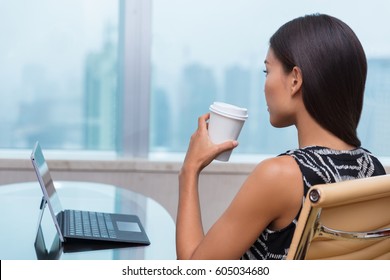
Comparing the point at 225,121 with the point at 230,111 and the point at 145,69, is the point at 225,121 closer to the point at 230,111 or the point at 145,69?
the point at 230,111

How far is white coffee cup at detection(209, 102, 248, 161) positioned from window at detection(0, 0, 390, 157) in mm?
1804

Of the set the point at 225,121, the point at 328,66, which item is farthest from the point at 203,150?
the point at 328,66

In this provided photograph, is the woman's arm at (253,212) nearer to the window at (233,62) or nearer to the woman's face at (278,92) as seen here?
the woman's face at (278,92)

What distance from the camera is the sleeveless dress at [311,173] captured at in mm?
1098

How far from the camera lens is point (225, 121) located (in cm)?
126

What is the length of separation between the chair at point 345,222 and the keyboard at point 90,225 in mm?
502

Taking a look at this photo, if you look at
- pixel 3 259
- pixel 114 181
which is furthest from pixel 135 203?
pixel 114 181

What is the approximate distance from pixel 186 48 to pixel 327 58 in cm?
197

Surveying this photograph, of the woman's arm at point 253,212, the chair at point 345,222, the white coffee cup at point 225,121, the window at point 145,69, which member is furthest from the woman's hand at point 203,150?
the window at point 145,69

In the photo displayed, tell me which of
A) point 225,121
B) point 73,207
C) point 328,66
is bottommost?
point 73,207

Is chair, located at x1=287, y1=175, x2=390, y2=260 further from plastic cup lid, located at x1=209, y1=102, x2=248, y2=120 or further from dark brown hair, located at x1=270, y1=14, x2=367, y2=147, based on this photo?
plastic cup lid, located at x1=209, y1=102, x2=248, y2=120

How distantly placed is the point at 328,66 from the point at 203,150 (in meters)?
0.31

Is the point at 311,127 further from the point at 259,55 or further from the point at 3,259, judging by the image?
the point at 259,55

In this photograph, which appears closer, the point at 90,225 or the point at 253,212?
the point at 253,212
